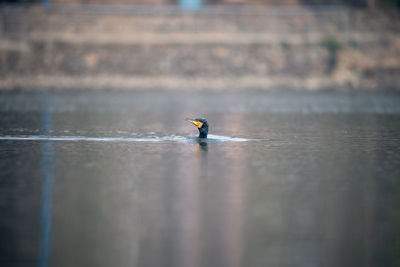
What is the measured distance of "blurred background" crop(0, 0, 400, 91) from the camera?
5888 centimetres

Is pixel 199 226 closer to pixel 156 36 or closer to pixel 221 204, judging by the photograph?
pixel 221 204

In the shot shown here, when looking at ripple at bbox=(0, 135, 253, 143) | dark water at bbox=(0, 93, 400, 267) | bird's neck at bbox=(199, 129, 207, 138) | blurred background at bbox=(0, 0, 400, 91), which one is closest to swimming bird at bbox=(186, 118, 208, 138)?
bird's neck at bbox=(199, 129, 207, 138)

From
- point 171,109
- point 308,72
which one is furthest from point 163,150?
point 308,72

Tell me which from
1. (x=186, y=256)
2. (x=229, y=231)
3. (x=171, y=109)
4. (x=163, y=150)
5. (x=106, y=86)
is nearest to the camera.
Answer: (x=186, y=256)

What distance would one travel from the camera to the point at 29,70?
58.2 metres

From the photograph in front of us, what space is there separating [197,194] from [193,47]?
4730 centimetres

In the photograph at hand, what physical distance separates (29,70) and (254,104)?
20946 millimetres

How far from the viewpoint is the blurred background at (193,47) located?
58.9 meters

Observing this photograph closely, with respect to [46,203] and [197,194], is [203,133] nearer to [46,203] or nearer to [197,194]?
[197,194]

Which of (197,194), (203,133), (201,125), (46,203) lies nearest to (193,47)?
(203,133)

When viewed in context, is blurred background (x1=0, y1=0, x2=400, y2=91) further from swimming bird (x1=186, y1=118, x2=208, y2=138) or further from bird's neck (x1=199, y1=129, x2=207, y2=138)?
swimming bird (x1=186, y1=118, x2=208, y2=138)

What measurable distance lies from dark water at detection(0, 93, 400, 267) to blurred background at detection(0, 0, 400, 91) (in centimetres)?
2709

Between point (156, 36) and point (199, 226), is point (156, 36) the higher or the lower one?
the higher one

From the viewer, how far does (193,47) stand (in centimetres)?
6203
